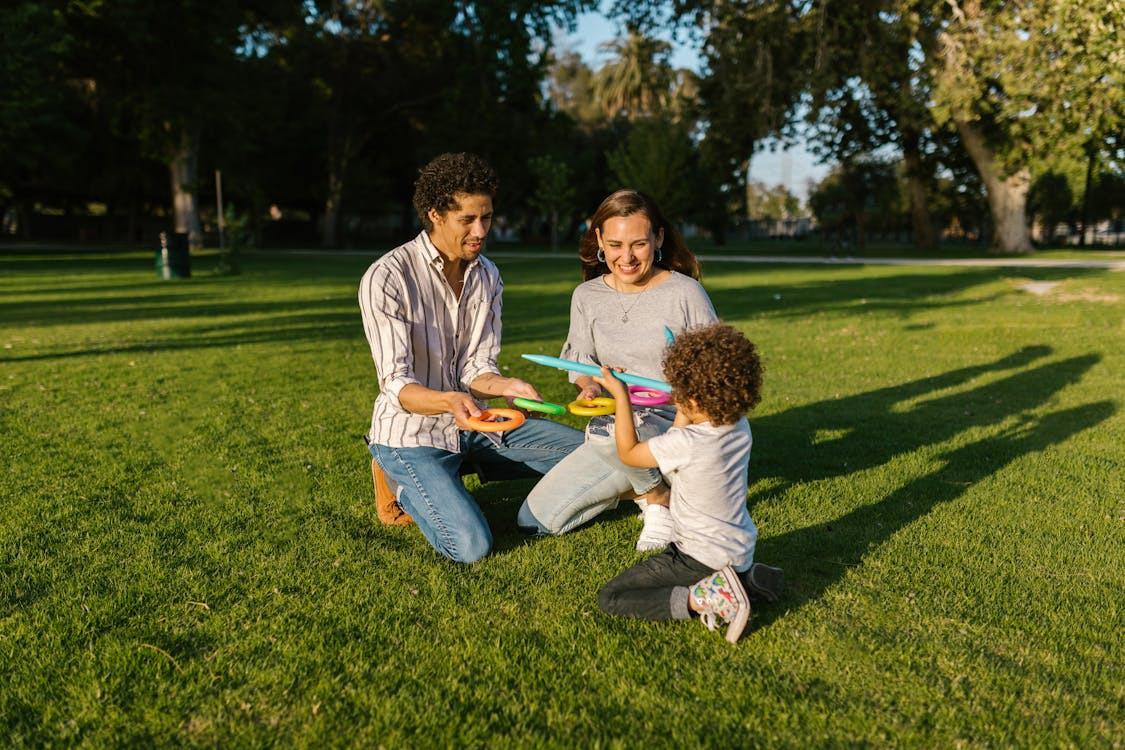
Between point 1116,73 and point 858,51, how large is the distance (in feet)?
32.1

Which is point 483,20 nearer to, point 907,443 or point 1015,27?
point 1015,27

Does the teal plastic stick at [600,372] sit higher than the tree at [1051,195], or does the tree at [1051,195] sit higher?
the tree at [1051,195]

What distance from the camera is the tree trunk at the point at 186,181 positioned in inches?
1484

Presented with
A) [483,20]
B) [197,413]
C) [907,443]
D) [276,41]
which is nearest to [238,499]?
[197,413]

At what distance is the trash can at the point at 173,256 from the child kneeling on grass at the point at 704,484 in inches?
869

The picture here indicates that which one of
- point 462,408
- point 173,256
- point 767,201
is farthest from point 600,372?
point 767,201

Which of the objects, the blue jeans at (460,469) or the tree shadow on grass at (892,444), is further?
the tree shadow on grass at (892,444)

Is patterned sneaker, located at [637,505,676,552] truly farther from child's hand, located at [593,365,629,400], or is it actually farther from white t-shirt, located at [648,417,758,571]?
child's hand, located at [593,365,629,400]

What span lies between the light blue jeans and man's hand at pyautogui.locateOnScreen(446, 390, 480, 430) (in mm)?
638

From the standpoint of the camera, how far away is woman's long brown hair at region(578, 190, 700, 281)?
4691 mm

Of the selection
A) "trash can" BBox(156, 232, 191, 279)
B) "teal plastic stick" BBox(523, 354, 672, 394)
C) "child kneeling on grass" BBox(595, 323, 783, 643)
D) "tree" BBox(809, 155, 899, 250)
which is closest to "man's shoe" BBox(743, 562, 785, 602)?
"child kneeling on grass" BBox(595, 323, 783, 643)

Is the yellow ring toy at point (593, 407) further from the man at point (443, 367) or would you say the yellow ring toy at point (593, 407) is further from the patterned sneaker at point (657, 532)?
the patterned sneaker at point (657, 532)

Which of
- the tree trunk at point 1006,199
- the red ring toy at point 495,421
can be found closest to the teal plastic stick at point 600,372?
the red ring toy at point 495,421

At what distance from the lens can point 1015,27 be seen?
2467cm
